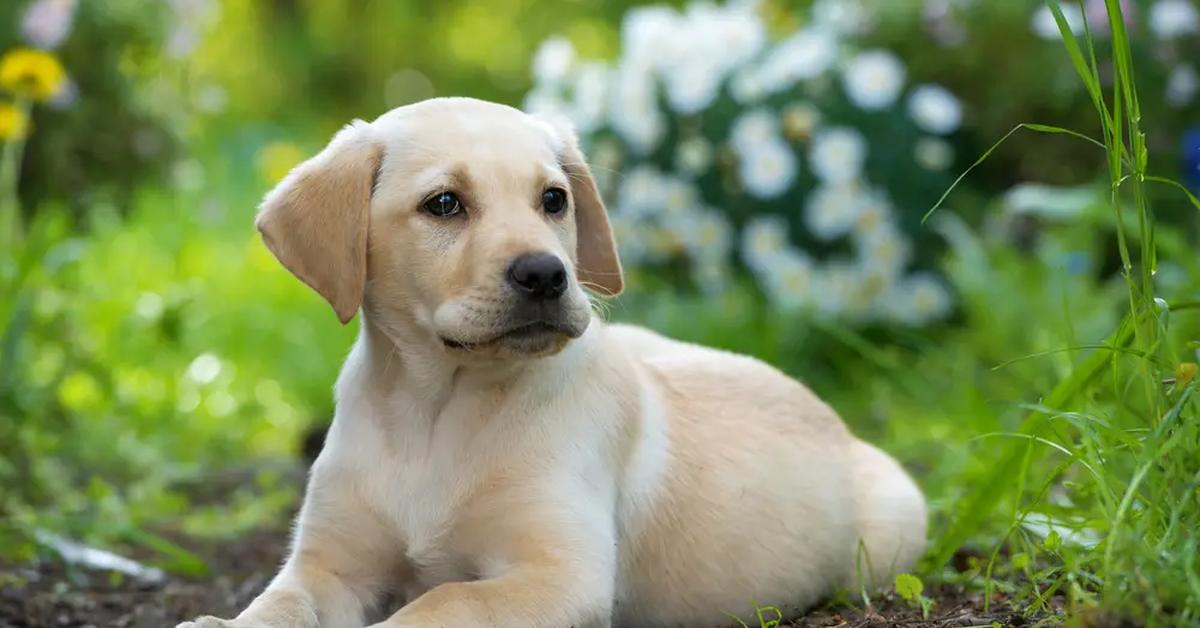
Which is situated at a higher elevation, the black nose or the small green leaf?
the black nose

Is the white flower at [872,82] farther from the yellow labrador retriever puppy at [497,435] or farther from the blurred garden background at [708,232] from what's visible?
the yellow labrador retriever puppy at [497,435]

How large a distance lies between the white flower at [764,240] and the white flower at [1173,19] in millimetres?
2317

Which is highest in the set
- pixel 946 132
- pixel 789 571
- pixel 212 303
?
pixel 946 132

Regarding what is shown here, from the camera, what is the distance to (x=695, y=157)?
773cm

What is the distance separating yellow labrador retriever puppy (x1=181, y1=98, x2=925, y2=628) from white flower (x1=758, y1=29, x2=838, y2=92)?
13.5ft

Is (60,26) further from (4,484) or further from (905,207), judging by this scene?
(905,207)

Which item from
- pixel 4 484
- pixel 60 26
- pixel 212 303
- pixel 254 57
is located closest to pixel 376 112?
pixel 254 57

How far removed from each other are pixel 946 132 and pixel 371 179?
16.8 ft

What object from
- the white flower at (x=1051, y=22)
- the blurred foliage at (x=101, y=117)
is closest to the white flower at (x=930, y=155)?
the white flower at (x=1051, y=22)

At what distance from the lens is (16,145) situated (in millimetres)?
7254

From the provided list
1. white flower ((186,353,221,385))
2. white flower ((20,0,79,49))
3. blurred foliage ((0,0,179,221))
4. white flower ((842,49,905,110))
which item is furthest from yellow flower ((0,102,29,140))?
white flower ((842,49,905,110))

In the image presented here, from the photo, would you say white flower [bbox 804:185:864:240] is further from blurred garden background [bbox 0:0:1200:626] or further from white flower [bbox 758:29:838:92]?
white flower [bbox 758:29:838:92]

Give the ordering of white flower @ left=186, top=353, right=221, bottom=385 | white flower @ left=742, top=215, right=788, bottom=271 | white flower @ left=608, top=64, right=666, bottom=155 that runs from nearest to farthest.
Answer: white flower @ left=186, top=353, right=221, bottom=385
white flower @ left=742, top=215, right=788, bottom=271
white flower @ left=608, top=64, right=666, bottom=155

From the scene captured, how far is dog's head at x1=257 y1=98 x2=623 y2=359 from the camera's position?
10.7 feet
